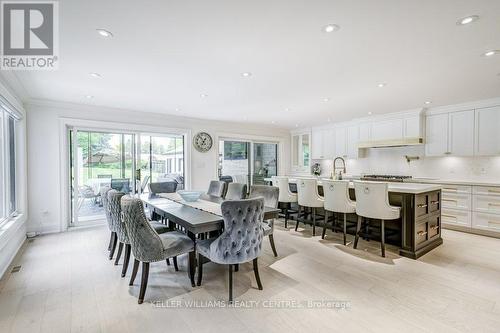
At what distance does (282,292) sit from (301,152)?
5.91 meters

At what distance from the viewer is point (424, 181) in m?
5.02

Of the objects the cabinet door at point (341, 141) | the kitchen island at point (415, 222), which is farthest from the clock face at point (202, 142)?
the kitchen island at point (415, 222)

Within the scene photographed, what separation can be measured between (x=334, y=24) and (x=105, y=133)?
4892 mm

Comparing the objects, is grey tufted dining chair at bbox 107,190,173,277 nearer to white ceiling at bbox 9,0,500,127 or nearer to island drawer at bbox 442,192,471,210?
white ceiling at bbox 9,0,500,127

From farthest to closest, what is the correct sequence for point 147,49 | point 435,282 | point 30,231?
point 30,231 → point 435,282 → point 147,49

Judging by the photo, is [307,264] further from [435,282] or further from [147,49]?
[147,49]

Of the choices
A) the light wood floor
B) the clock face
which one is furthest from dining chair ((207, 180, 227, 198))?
the clock face

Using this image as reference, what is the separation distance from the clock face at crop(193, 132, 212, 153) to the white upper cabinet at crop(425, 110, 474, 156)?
506 centimetres

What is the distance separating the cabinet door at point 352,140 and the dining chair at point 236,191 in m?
3.76

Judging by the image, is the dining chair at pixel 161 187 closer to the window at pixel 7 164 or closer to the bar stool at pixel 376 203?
the window at pixel 7 164

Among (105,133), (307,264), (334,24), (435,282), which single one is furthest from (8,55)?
(435,282)

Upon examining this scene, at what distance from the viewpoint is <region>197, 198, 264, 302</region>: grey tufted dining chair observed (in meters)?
2.18

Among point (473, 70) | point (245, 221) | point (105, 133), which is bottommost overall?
point (245, 221)

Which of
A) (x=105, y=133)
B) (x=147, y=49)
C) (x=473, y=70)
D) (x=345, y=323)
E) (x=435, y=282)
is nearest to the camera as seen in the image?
(x=345, y=323)
